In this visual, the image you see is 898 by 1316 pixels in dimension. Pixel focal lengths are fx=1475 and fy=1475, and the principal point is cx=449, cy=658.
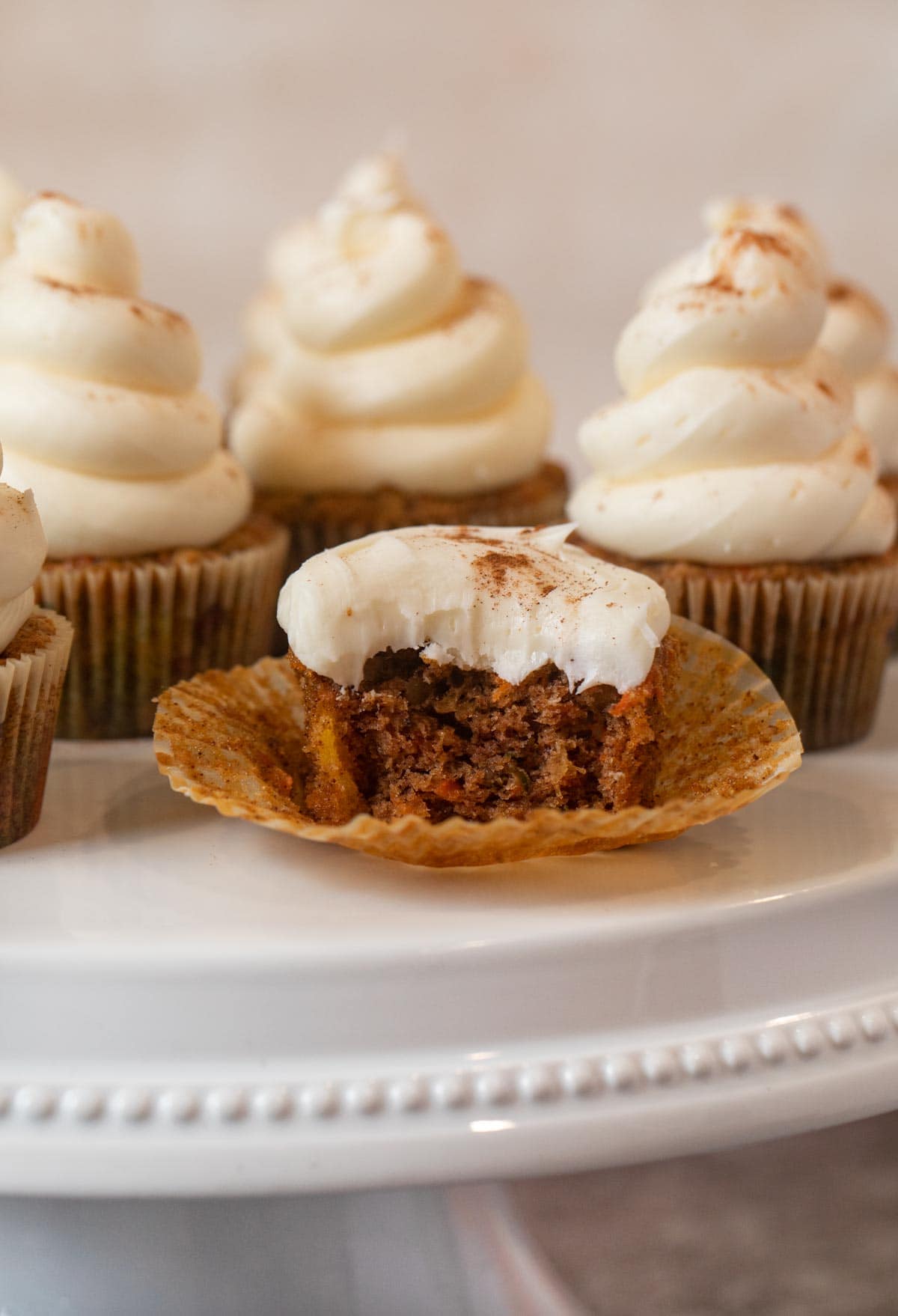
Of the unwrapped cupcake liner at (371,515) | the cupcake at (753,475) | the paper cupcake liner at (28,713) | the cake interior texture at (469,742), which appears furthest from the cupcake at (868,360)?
the paper cupcake liner at (28,713)

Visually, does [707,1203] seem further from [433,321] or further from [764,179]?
[764,179]

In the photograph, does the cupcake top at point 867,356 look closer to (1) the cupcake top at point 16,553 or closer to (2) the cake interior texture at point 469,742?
(2) the cake interior texture at point 469,742

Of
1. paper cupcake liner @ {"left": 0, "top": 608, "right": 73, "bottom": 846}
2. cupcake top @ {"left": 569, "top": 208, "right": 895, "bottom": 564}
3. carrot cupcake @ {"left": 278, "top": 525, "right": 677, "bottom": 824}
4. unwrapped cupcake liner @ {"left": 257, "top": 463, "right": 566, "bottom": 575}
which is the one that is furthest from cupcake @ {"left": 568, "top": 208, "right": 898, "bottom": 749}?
paper cupcake liner @ {"left": 0, "top": 608, "right": 73, "bottom": 846}

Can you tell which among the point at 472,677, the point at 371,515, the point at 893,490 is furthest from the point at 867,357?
the point at 472,677

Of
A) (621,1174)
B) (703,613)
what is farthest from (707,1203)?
(703,613)

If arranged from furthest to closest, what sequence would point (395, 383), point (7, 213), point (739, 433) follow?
point (395, 383)
point (7, 213)
point (739, 433)

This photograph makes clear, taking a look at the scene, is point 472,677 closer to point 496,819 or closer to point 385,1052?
point 496,819

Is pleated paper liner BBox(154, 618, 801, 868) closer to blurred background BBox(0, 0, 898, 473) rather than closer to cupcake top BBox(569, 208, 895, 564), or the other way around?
cupcake top BBox(569, 208, 895, 564)
